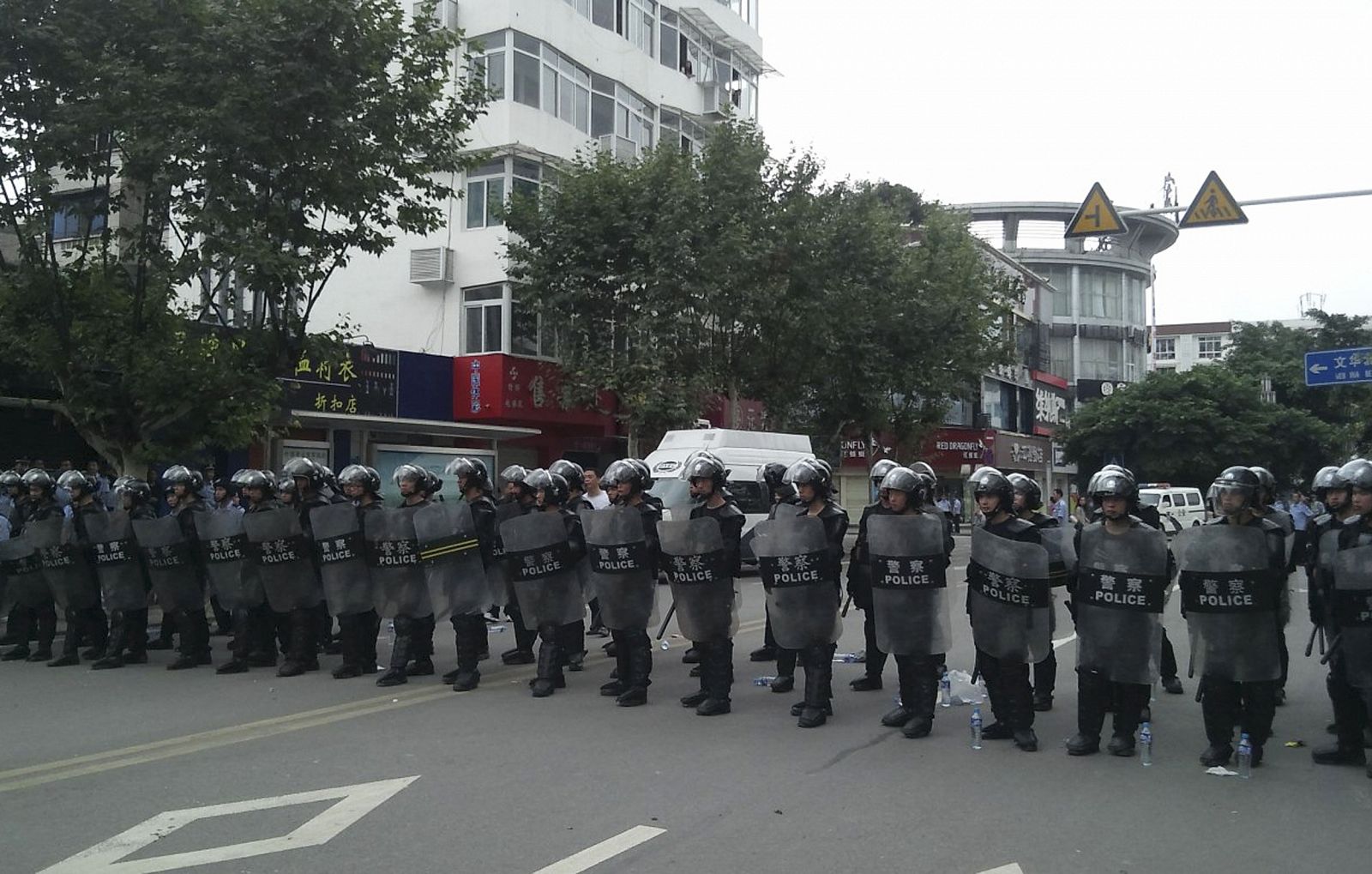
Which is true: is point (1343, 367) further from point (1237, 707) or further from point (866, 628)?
point (1237, 707)

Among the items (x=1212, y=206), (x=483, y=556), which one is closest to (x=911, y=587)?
(x=483, y=556)

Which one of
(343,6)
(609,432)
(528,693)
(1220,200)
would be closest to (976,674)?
(528,693)

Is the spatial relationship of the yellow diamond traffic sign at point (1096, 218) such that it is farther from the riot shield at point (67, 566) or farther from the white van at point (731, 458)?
the riot shield at point (67, 566)

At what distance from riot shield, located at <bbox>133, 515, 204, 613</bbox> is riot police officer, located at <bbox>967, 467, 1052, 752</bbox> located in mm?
6911

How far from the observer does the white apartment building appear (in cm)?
2652

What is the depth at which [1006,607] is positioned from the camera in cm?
750

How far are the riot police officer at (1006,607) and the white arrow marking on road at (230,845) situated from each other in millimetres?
3585

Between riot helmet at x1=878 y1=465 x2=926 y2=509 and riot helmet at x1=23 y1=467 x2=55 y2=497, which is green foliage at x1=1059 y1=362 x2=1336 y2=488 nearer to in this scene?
riot helmet at x1=878 y1=465 x2=926 y2=509

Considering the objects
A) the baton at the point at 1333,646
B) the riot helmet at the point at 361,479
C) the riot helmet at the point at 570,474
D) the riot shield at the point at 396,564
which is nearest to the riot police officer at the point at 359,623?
the riot helmet at the point at 361,479

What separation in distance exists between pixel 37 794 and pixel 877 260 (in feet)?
75.7

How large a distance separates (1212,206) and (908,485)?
26.4 feet

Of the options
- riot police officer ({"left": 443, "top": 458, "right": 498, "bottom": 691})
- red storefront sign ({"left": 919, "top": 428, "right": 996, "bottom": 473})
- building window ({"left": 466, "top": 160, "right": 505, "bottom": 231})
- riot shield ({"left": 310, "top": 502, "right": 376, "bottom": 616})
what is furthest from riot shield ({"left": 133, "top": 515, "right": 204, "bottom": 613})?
red storefront sign ({"left": 919, "top": 428, "right": 996, "bottom": 473})

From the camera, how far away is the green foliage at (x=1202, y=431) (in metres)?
44.8

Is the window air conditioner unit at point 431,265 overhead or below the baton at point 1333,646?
overhead
